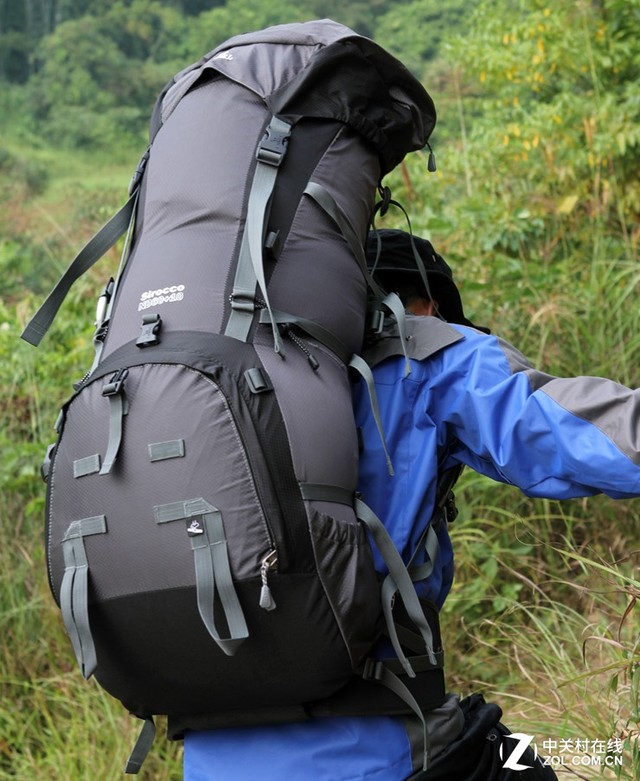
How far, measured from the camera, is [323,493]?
5.80 feet

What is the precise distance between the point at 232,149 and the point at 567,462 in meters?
0.86

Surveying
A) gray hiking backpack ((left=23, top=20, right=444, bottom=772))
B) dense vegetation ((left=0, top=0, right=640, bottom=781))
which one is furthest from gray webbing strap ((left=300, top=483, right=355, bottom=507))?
dense vegetation ((left=0, top=0, right=640, bottom=781))

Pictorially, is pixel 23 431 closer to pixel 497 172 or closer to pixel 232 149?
pixel 497 172

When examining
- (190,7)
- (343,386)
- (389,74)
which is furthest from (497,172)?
(190,7)

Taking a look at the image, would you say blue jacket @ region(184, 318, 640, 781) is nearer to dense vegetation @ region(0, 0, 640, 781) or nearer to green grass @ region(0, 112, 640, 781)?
dense vegetation @ region(0, 0, 640, 781)

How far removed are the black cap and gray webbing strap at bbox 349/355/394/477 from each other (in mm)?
438

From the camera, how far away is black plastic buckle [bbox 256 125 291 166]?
77.0 inches

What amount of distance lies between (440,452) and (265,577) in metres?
0.46

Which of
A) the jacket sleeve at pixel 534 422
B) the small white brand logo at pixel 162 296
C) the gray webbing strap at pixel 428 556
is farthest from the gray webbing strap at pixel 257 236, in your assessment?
the gray webbing strap at pixel 428 556

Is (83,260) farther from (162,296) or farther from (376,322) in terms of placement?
(376,322)

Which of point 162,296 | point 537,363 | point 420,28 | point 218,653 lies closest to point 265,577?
point 218,653

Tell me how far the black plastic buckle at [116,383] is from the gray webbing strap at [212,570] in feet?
0.77

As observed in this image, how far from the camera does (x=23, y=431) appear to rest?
513 centimetres

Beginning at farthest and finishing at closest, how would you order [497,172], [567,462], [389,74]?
[497,172]
[389,74]
[567,462]
